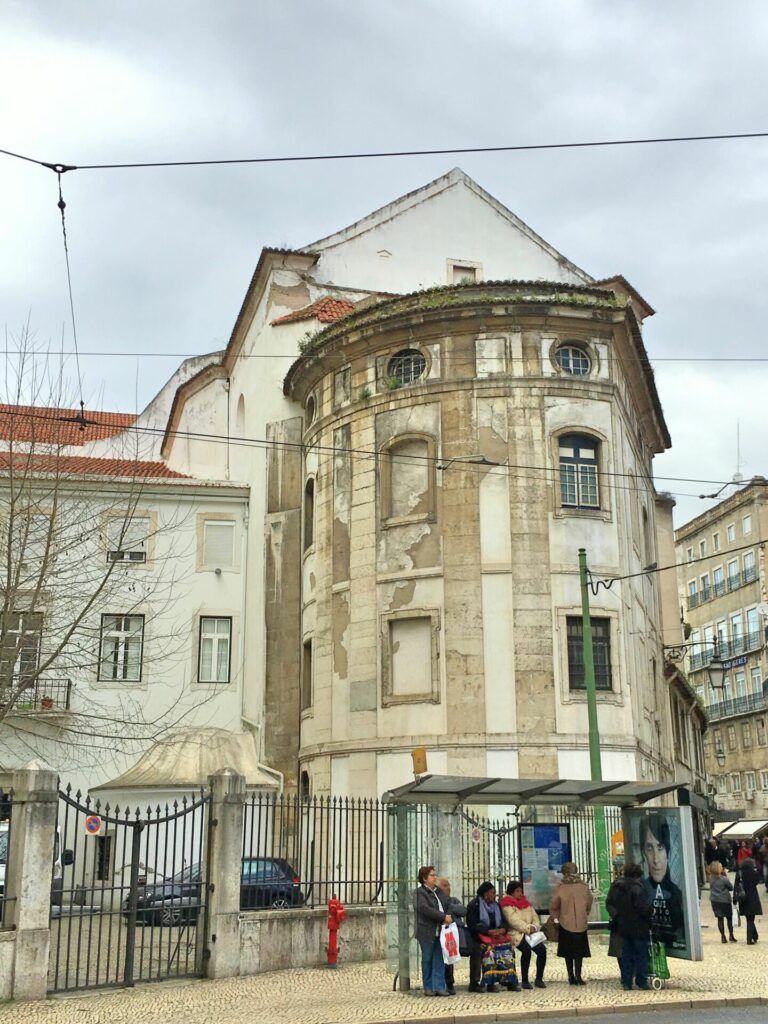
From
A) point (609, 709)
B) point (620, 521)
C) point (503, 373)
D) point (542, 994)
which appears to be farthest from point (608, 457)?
point (542, 994)

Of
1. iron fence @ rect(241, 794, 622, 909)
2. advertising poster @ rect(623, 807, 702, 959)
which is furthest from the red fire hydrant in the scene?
advertising poster @ rect(623, 807, 702, 959)

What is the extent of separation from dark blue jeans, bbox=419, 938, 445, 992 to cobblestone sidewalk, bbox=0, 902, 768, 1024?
0.23 meters

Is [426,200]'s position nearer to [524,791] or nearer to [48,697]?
[48,697]

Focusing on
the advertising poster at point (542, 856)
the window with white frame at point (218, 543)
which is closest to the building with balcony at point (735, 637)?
the window with white frame at point (218, 543)

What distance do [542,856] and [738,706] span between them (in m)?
55.0

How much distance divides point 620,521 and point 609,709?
4504mm

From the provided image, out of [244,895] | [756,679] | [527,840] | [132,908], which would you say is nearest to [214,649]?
[527,840]

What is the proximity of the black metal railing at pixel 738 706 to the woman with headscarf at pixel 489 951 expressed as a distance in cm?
5673

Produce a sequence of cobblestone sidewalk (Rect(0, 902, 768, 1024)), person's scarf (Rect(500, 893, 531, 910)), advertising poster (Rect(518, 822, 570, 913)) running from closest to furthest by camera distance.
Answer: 1. cobblestone sidewalk (Rect(0, 902, 768, 1024))
2. person's scarf (Rect(500, 893, 531, 910))
3. advertising poster (Rect(518, 822, 570, 913))

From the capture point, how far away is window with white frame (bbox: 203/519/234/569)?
32.8m

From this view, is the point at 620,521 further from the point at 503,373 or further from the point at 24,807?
the point at 24,807

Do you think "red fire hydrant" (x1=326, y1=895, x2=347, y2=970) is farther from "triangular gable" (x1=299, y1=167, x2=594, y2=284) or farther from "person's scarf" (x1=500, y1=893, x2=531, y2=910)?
"triangular gable" (x1=299, y1=167, x2=594, y2=284)

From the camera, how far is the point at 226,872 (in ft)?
50.1

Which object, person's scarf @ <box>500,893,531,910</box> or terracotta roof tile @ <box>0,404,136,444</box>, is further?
terracotta roof tile @ <box>0,404,136,444</box>
